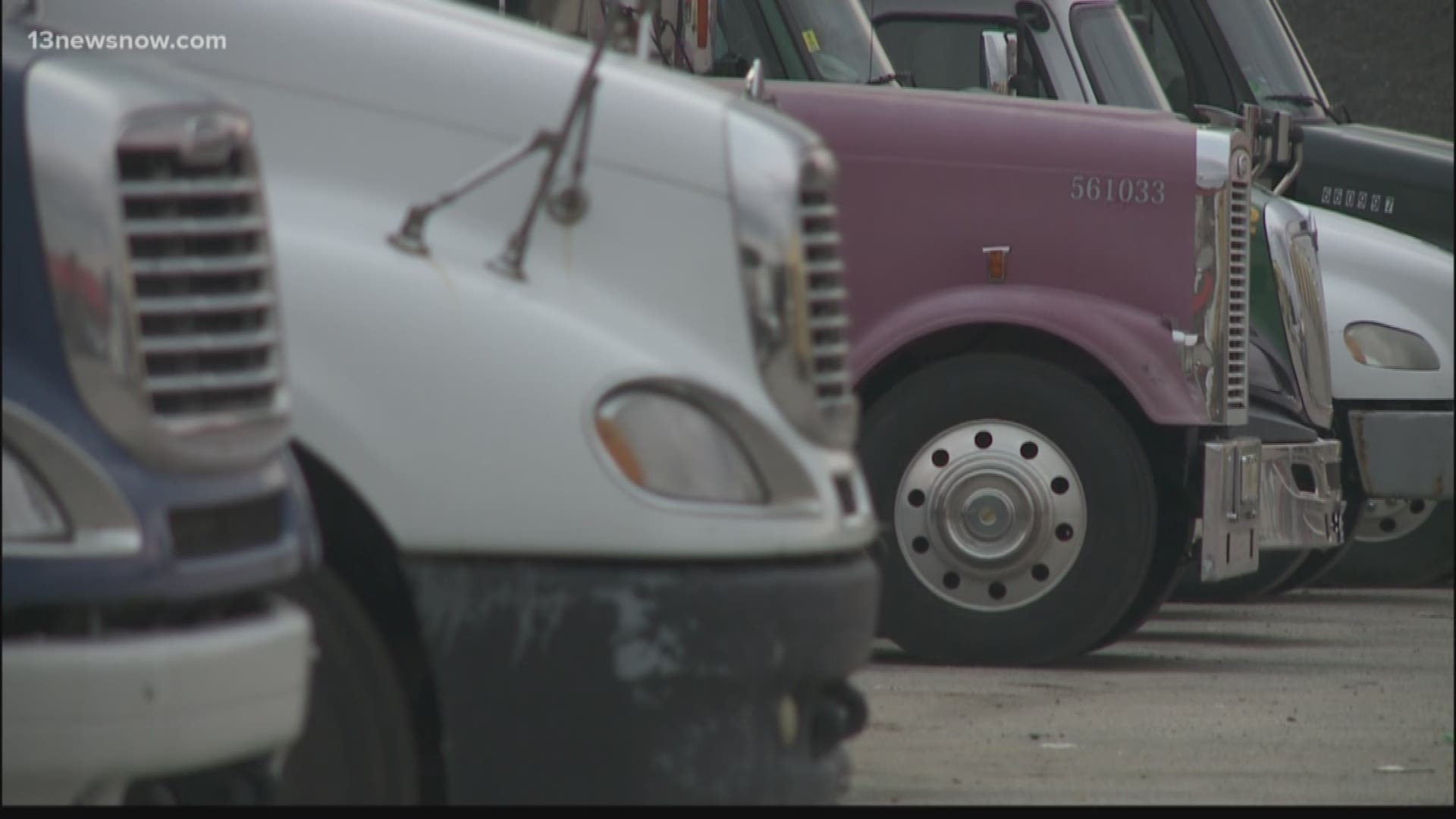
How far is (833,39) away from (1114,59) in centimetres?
149

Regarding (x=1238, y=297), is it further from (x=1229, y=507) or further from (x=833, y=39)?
(x=833, y=39)

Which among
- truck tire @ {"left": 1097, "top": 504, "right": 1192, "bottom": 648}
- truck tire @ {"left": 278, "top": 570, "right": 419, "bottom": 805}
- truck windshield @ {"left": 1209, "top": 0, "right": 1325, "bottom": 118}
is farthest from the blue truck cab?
truck windshield @ {"left": 1209, "top": 0, "right": 1325, "bottom": 118}

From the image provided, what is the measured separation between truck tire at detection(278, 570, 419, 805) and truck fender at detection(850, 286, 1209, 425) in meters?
4.02

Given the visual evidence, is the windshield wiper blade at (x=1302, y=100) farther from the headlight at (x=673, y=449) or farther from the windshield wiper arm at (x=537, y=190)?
the headlight at (x=673, y=449)

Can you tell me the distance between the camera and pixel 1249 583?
9695 mm

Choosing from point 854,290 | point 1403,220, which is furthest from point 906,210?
point 1403,220

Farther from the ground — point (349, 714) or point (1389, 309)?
point (1389, 309)

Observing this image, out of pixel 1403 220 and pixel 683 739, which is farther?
pixel 1403 220

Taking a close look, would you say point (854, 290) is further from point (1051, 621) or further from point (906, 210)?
point (1051, 621)

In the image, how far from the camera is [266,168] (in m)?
3.87

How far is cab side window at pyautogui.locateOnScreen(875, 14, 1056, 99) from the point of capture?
920 cm

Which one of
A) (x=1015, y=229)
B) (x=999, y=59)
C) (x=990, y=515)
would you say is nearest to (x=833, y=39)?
(x=999, y=59)

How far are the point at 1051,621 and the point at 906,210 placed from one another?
127 cm

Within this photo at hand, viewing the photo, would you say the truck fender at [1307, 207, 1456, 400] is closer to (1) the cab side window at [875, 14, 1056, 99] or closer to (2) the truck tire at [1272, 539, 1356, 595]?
(2) the truck tire at [1272, 539, 1356, 595]
